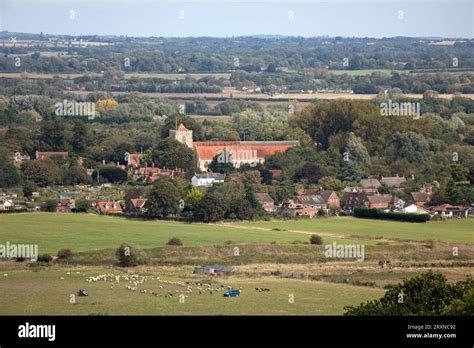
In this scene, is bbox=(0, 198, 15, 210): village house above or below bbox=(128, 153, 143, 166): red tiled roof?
below

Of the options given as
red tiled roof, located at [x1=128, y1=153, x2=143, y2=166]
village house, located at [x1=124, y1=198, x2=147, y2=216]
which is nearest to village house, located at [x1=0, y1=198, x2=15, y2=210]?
village house, located at [x1=124, y1=198, x2=147, y2=216]

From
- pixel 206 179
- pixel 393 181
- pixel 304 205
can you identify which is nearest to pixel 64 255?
pixel 304 205

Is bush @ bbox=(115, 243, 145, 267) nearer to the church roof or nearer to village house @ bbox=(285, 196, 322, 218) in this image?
village house @ bbox=(285, 196, 322, 218)

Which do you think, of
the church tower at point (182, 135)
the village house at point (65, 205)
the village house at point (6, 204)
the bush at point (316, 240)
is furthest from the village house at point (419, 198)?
the church tower at point (182, 135)

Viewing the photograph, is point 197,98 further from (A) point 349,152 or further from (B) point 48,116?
(A) point 349,152

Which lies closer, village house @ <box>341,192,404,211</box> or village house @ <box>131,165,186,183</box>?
village house @ <box>341,192,404,211</box>

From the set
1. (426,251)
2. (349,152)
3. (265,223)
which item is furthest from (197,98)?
(426,251)

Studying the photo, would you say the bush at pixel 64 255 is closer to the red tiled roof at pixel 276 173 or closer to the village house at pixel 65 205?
the village house at pixel 65 205
